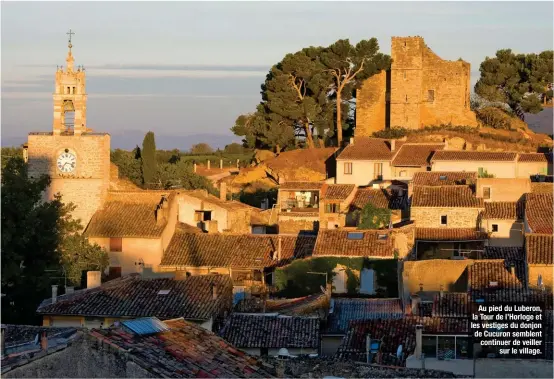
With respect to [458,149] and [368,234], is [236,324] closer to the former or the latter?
[368,234]

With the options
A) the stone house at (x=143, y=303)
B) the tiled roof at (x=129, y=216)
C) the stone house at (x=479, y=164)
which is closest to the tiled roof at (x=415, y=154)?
the stone house at (x=479, y=164)

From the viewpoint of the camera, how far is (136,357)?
49.3 feet

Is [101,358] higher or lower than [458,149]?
lower

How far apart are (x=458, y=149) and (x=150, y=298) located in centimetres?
2895

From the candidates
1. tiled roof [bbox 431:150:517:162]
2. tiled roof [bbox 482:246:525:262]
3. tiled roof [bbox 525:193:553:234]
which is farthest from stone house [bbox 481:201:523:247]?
tiled roof [bbox 431:150:517:162]

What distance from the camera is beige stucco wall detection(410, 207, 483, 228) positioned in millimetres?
43094

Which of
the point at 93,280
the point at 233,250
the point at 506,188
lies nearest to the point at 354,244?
the point at 233,250

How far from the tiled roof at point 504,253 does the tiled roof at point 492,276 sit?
2809 millimetres

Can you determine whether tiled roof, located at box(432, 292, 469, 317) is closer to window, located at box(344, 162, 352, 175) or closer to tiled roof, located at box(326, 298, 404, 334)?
tiled roof, located at box(326, 298, 404, 334)

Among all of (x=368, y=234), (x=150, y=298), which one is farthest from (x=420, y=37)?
(x=150, y=298)

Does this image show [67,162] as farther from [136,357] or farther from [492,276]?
[136,357]

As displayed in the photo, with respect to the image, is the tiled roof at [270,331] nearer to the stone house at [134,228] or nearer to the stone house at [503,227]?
the stone house at [134,228]

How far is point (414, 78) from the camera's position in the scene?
204 feet

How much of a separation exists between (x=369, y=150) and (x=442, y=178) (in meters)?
8.26
